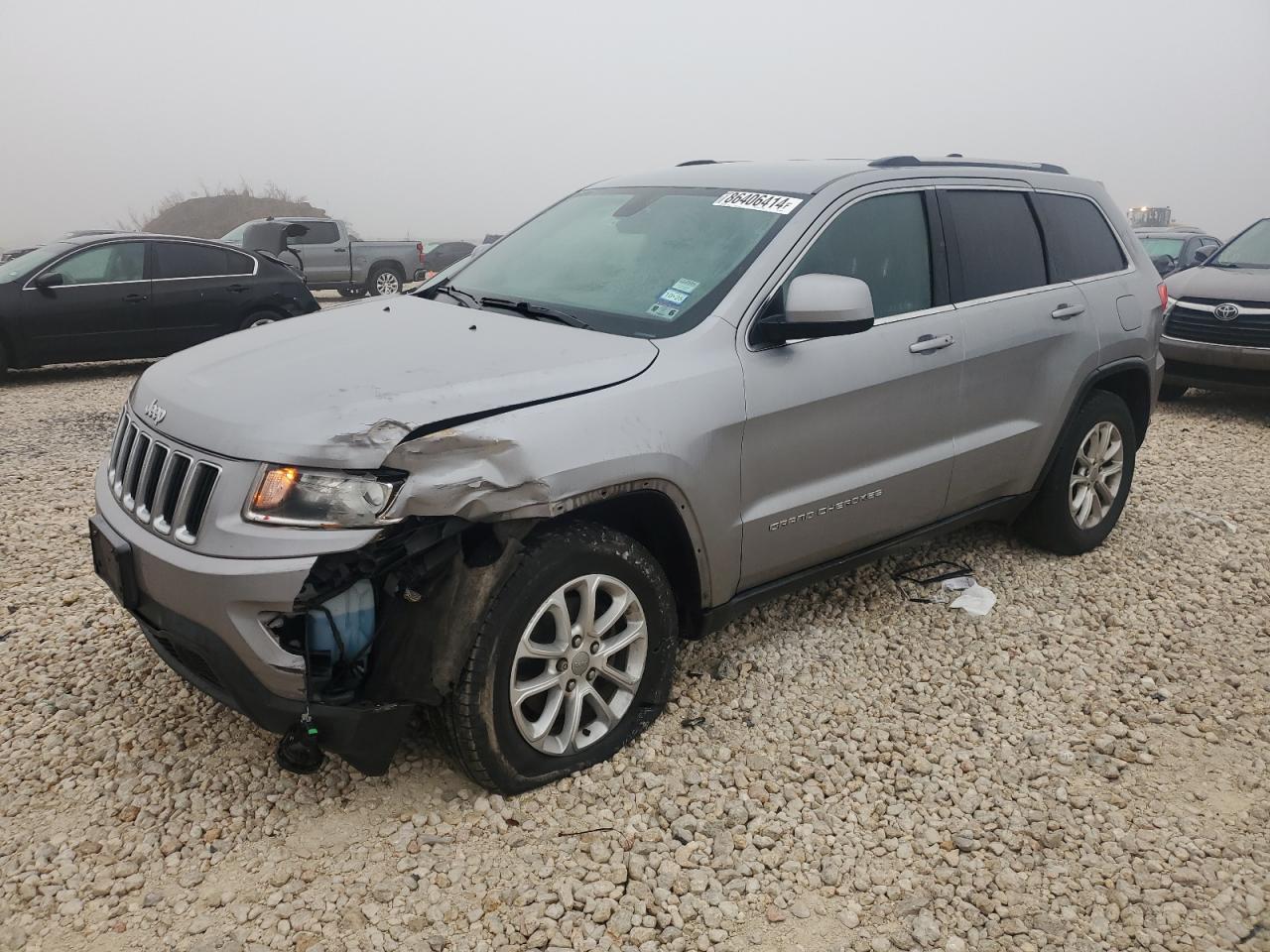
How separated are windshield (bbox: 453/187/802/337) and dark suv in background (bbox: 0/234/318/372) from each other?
709 centimetres

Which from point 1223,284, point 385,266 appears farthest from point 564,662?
point 385,266

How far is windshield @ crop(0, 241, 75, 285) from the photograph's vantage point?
367 inches

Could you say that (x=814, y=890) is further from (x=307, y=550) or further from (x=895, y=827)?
(x=307, y=550)

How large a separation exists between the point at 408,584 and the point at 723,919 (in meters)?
1.20

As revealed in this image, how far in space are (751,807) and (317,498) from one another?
157 cm

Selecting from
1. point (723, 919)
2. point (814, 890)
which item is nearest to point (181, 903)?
point (723, 919)

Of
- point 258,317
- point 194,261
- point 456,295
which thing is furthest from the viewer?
point 258,317

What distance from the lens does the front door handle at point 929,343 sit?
11.9 feet

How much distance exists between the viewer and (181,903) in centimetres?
253

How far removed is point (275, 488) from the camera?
246 centimetres

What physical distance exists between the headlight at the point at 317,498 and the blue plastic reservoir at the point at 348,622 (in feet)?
0.74

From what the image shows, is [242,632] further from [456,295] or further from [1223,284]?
[1223,284]

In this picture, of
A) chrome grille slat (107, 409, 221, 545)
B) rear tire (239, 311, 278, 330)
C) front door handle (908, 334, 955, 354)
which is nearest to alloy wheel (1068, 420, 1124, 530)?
front door handle (908, 334, 955, 354)

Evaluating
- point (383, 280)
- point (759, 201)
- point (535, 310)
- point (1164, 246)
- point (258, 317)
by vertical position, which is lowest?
point (383, 280)
